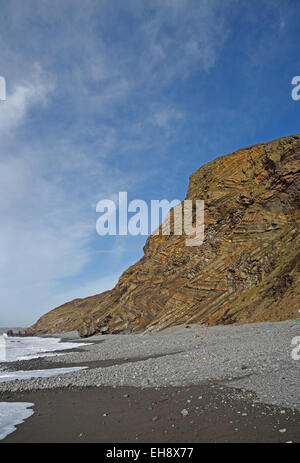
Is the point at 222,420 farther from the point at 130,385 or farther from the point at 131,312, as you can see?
the point at 131,312

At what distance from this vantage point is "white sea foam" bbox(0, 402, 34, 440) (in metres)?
8.36

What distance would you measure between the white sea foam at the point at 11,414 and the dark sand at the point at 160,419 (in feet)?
0.94

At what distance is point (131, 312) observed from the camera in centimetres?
4216

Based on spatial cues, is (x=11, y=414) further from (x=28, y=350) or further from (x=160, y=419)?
(x=28, y=350)

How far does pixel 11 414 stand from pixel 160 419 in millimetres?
5163

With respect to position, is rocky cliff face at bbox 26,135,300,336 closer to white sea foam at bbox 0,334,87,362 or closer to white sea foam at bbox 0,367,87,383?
white sea foam at bbox 0,334,87,362

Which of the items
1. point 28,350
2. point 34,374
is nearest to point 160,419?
point 34,374

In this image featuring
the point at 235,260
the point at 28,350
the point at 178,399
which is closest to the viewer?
the point at 178,399

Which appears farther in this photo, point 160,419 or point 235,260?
point 235,260

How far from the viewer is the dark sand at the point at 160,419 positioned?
21.8ft

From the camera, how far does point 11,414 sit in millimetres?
9766

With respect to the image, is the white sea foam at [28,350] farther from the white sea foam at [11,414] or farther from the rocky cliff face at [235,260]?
the white sea foam at [11,414]
